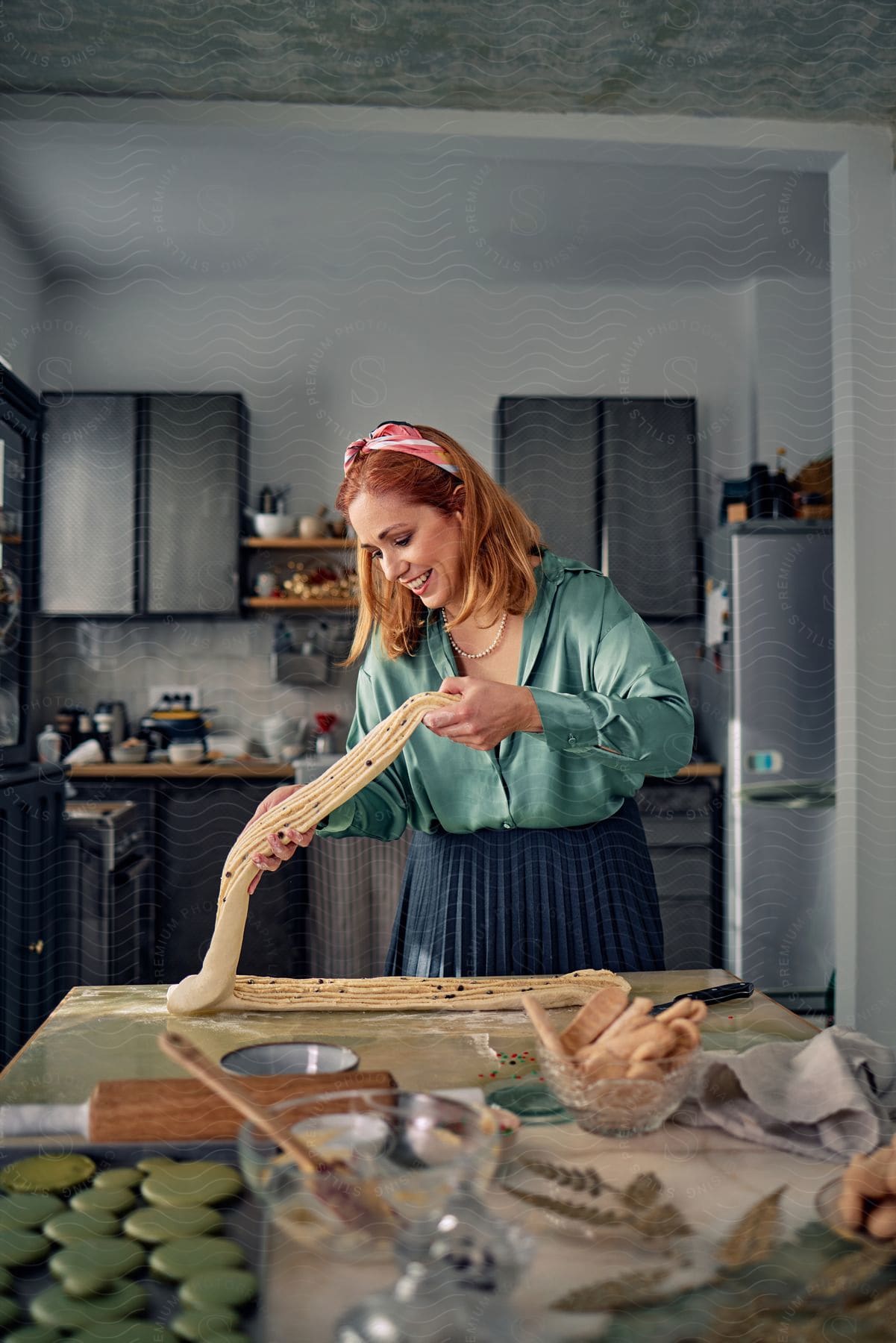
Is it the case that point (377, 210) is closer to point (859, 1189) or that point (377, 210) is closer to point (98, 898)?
point (98, 898)

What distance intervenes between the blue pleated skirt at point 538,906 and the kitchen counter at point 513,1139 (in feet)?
0.45

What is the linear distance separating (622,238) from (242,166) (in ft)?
4.37

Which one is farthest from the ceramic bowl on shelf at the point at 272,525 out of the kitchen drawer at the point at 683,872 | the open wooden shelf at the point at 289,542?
the kitchen drawer at the point at 683,872

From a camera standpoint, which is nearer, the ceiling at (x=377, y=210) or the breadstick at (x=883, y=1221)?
the breadstick at (x=883, y=1221)

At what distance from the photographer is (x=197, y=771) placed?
3316 millimetres

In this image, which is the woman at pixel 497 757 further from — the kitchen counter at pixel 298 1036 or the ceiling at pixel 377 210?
the ceiling at pixel 377 210

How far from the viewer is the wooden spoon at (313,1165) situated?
543mm

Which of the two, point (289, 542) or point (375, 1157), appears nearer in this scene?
point (375, 1157)

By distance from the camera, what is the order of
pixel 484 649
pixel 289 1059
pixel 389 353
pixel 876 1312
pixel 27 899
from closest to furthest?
1. pixel 876 1312
2. pixel 289 1059
3. pixel 484 649
4. pixel 27 899
5. pixel 389 353

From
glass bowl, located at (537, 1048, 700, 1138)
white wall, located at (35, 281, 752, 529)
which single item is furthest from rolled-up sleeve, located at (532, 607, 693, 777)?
white wall, located at (35, 281, 752, 529)

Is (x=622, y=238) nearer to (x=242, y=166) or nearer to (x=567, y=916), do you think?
(x=242, y=166)

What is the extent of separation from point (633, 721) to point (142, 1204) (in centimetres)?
77

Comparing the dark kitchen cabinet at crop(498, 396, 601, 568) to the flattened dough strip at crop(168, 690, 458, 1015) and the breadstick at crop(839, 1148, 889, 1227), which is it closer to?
the flattened dough strip at crop(168, 690, 458, 1015)

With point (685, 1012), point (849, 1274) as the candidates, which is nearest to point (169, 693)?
point (685, 1012)
